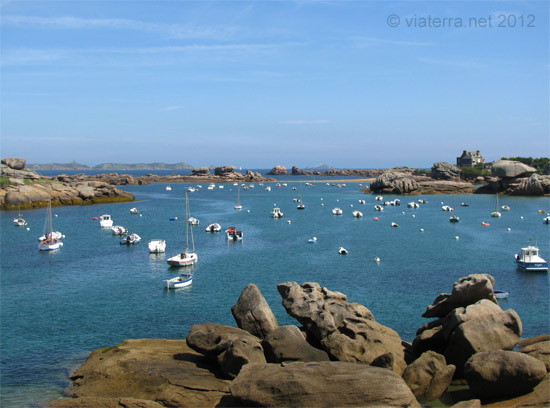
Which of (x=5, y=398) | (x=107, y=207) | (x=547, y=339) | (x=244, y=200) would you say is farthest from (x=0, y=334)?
(x=244, y=200)

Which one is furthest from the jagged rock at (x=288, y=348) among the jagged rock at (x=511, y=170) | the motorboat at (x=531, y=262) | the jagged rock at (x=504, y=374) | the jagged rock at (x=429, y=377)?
the jagged rock at (x=511, y=170)

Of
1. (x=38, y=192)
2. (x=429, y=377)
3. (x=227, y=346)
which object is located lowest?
(x=429, y=377)

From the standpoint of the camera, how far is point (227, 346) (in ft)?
82.5

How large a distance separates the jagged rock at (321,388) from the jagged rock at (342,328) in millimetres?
4295

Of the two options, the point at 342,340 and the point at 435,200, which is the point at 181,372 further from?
the point at 435,200

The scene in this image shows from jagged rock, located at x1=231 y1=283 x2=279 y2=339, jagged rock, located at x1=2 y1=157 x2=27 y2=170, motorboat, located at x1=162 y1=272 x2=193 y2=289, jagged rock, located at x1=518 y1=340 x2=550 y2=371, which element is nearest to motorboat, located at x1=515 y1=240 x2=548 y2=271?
jagged rock, located at x1=518 y1=340 x2=550 y2=371

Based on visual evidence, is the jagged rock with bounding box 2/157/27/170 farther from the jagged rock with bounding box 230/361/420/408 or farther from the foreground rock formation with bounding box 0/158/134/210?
the jagged rock with bounding box 230/361/420/408

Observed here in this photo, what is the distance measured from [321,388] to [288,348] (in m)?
4.69

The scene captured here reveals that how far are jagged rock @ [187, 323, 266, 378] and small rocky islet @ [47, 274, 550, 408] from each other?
6 cm

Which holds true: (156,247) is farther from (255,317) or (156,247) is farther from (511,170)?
(511,170)

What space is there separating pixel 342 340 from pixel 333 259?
39.1 metres

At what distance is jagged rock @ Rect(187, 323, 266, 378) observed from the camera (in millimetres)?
23828

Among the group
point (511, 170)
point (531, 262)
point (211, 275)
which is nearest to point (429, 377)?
point (211, 275)

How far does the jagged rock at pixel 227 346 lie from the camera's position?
23.8 m
